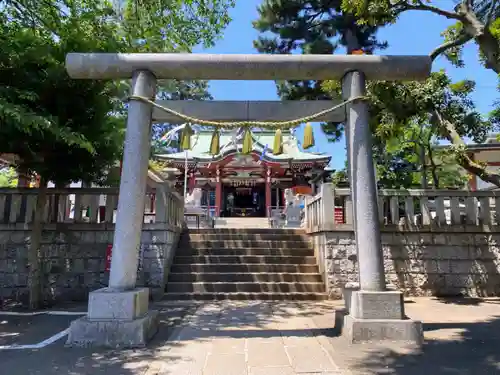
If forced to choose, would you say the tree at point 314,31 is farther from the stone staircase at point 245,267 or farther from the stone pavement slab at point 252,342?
the stone pavement slab at point 252,342

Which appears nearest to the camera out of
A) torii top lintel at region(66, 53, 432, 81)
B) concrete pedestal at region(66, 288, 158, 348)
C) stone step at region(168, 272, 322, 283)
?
concrete pedestal at region(66, 288, 158, 348)

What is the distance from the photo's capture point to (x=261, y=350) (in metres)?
3.78

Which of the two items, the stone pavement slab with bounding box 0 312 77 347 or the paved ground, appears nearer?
the paved ground

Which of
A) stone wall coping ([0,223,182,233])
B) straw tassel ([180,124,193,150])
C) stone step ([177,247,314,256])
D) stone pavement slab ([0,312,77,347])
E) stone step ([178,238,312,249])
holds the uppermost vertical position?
straw tassel ([180,124,193,150])

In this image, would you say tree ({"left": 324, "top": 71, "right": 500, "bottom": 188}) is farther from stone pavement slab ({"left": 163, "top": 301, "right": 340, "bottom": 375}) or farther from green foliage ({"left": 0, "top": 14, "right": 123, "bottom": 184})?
green foliage ({"left": 0, "top": 14, "right": 123, "bottom": 184})

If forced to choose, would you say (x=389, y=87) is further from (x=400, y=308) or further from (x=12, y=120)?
(x=12, y=120)

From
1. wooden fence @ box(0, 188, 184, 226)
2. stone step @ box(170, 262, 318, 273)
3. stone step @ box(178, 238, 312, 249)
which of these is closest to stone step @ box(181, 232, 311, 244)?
stone step @ box(178, 238, 312, 249)

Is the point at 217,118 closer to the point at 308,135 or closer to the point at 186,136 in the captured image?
the point at 186,136

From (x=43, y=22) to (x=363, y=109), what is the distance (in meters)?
6.15

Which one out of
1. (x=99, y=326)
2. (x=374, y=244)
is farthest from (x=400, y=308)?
(x=99, y=326)

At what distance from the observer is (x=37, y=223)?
240 inches

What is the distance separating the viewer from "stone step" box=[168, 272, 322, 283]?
7.27m

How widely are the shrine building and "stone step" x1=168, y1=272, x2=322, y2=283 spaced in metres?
8.93

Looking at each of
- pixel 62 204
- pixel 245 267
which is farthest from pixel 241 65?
pixel 62 204
